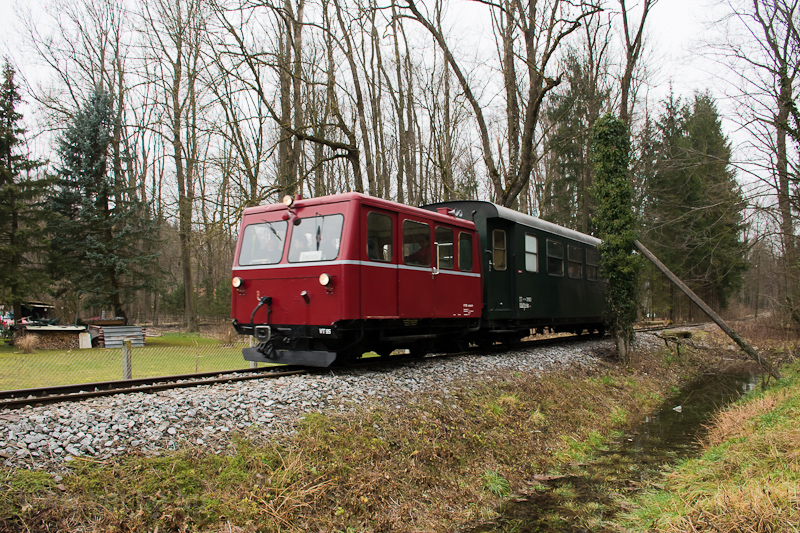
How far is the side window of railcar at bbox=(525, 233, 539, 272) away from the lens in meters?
12.3

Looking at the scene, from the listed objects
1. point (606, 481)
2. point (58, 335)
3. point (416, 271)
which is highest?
point (416, 271)

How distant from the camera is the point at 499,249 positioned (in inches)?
458

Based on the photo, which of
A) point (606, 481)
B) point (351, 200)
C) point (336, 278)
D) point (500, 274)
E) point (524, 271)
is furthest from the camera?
point (524, 271)

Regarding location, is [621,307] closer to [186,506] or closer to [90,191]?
[186,506]

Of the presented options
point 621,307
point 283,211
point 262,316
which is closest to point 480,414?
point 262,316

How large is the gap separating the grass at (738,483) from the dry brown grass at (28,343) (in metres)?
16.4

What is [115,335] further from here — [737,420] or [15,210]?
[737,420]

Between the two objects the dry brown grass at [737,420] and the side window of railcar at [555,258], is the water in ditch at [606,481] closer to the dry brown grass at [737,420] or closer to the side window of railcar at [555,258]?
the dry brown grass at [737,420]

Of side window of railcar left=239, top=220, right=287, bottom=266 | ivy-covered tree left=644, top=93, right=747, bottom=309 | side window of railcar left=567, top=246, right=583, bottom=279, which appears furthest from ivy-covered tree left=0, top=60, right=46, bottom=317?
ivy-covered tree left=644, top=93, right=747, bottom=309

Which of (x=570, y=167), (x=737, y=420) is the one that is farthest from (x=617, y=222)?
(x=570, y=167)

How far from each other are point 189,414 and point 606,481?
16.1ft

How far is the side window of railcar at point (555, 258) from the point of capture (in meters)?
13.3

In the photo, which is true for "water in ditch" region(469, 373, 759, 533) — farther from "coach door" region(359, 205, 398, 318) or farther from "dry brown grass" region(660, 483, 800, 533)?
"coach door" region(359, 205, 398, 318)

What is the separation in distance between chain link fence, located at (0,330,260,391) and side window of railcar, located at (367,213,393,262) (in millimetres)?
3894
